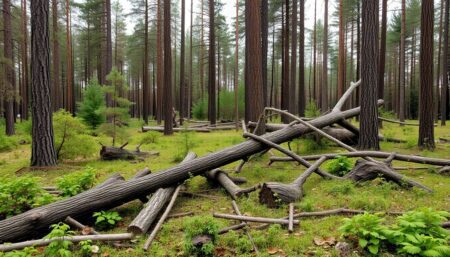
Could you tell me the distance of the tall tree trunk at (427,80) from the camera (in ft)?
32.3

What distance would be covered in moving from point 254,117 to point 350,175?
4.12 m

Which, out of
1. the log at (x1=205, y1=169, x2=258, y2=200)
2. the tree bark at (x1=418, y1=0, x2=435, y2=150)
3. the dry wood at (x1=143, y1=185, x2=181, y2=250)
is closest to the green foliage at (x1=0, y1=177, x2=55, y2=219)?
the dry wood at (x1=143, y1=185, x2=181, y2=250)

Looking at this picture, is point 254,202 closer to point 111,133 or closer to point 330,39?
point 111,133

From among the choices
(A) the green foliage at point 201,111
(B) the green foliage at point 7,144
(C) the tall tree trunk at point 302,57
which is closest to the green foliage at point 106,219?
(B) the green foliage at point 7,144

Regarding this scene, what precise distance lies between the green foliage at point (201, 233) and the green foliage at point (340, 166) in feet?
12.6

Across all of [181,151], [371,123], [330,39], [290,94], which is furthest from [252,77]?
[330,39]

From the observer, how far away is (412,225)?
3.36 meters

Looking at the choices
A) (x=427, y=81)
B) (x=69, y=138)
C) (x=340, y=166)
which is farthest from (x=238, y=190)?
(x=427, y=81)

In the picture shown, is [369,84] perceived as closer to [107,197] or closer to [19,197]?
[107,197]

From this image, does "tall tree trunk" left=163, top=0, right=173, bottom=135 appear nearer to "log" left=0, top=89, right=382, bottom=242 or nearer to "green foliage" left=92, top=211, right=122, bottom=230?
"log" left=0, top=89, right=382, bottom=242

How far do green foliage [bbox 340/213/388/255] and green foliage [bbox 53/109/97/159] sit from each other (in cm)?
828

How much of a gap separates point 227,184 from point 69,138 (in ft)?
19.3

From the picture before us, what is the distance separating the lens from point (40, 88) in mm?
8438

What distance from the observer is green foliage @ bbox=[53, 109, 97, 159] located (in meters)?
9.23
